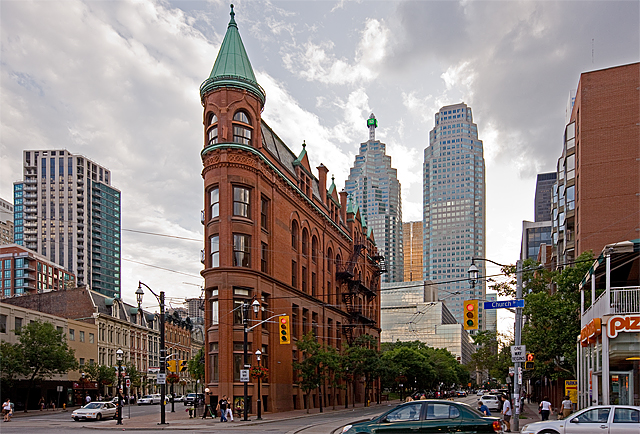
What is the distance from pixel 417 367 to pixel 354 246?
29545 millimetres

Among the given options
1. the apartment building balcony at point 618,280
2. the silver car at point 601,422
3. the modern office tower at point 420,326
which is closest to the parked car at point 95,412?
the silver car at point 601,422

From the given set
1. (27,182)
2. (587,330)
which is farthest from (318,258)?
(27,182)

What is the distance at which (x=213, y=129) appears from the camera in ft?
155

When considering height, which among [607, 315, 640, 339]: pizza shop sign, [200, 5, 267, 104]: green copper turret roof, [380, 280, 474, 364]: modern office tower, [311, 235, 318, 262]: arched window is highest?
[200, 5, 267, 104]: green copper turret roof

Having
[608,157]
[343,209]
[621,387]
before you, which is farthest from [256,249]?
[343,209]

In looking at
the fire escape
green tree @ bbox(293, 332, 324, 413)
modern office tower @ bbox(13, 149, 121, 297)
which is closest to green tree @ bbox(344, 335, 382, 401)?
green tree @ bbox(293, 332, 324, 413)

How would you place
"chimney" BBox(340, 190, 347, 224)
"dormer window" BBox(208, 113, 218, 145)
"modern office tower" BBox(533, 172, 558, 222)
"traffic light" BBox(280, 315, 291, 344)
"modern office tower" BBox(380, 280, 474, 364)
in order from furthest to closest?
"modern office tower" BBox(380, 280, 474, 364), "modern office tower" BBox(533, 172, 558, 222), "chimney" BBox(340, 190, 347, 224), "dormer window" BBox(208, 113, 218, 145), "traffic light" BBox(280, 315, 291, 344)

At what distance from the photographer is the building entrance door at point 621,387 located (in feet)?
94.3

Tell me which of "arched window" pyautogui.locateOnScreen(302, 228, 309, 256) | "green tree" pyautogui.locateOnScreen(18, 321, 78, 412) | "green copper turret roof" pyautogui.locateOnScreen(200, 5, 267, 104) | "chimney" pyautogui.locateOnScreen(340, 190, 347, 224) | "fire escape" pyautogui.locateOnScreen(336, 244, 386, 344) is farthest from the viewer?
"chimney" pyautogui.locateOnScreen(340, 190, 347, 224)

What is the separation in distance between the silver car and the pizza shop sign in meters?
5.87

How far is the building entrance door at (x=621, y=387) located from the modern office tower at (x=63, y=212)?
175138 millimetres

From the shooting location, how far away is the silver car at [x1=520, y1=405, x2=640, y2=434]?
19.0 meters

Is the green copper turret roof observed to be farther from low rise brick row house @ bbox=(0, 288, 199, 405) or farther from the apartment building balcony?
the apartment building balcony

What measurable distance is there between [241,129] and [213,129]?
220 cm
